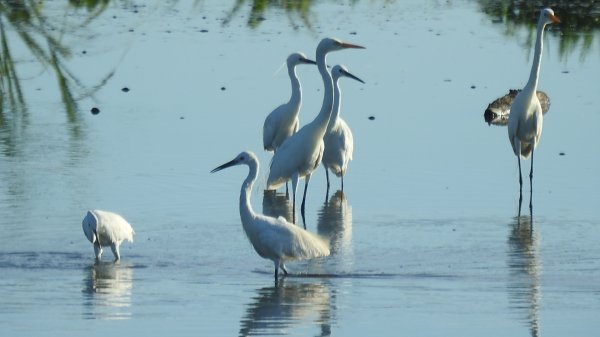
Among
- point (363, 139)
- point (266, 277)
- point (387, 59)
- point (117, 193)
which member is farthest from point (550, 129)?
point (266, 277)

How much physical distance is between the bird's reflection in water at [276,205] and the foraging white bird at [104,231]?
2.42 metres

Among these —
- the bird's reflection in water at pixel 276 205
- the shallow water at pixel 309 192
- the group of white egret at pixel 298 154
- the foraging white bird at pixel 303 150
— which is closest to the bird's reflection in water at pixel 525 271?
the shallow water at pixel 309 192

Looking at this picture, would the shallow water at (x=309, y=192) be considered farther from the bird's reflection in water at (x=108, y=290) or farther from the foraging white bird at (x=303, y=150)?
the foraging white bird at (x=303, y=150)

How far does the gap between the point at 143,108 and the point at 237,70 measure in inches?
94.7

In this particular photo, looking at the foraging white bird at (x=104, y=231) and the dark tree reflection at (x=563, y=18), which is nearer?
the foraging white bird at (x=104, y=231)

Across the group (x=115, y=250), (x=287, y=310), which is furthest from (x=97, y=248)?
(x=287, y=310)

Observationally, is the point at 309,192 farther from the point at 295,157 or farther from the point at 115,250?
the point at 115,250

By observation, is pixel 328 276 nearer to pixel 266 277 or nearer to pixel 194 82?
pixel 266 277

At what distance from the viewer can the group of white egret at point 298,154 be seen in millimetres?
10734

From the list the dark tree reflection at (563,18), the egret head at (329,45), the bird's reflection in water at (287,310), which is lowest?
the bird's reflection in water at (287,310)

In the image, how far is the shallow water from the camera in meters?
9.83

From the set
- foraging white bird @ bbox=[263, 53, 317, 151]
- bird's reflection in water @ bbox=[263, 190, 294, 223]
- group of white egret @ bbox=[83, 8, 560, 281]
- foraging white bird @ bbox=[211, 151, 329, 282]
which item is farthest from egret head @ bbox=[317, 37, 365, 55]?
foraging white bird @ bbox=[211, 151, 329, 282]

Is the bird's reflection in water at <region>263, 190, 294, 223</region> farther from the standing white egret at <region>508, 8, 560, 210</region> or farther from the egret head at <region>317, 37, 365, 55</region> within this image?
the standing white egret at <region>508, 8, 560, 210</region>

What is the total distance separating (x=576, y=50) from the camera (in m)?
20.8
